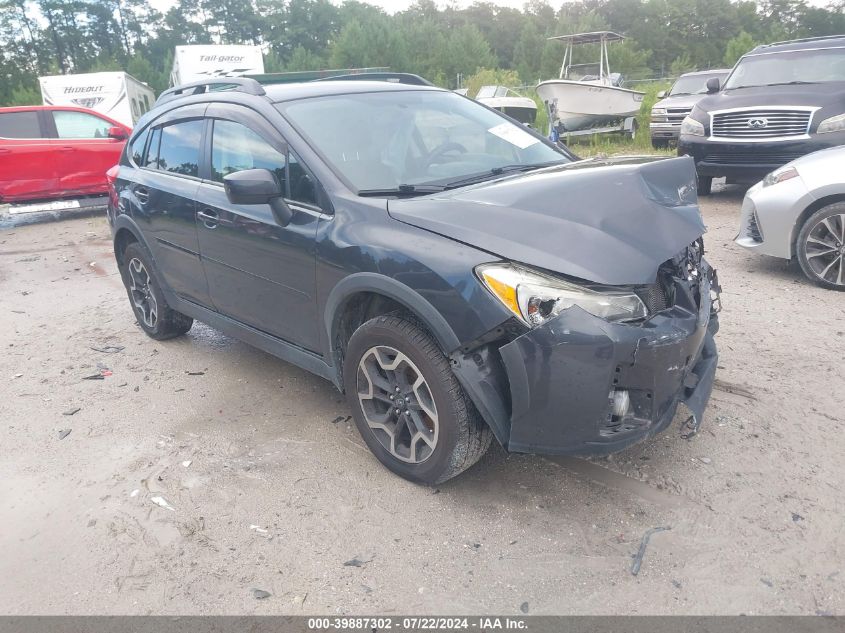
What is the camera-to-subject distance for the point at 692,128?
909 cm

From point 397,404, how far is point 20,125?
11.4 meters

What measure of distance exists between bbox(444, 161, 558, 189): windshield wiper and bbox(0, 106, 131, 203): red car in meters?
10.1

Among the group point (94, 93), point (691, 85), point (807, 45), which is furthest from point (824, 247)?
point (94, 93)

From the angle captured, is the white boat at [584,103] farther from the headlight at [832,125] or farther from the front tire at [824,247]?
the front tire at [824,247]

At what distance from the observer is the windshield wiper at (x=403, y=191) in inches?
126

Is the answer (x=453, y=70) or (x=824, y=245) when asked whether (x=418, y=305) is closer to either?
(x=824, y=245)

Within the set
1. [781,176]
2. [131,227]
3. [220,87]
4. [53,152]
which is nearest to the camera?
[220,87]

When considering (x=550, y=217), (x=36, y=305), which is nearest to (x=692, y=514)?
(x=550, y=217)

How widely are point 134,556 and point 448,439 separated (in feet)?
4.57

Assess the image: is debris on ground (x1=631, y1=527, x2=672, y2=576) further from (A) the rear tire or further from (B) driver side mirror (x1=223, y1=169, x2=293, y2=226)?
(A) the rear tire

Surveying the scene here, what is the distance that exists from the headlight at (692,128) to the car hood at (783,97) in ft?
0.73

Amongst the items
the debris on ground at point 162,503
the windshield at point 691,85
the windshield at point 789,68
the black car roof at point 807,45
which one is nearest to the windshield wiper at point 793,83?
the windshield at point 789,68

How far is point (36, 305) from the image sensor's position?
666 cm

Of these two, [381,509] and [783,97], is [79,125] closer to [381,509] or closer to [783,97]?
[783,97]
